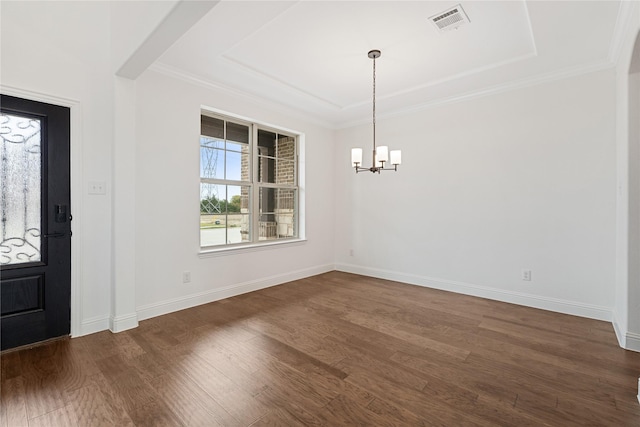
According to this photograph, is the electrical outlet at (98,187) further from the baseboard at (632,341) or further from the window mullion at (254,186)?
the baseboard at (632,341)

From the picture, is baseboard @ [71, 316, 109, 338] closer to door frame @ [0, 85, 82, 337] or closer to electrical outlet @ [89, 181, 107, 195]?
door frame @ [0, 85, 82, 337]

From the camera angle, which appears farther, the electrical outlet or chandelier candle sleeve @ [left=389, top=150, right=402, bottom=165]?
chandelier candle sleeve @ [left=389, top=150, right=402, bottom=165]

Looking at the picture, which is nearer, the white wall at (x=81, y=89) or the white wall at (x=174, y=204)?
the white wall at (x=81, y=89)

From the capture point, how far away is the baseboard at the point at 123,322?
9.12 ft

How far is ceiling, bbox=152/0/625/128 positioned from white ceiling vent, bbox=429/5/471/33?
40 mm

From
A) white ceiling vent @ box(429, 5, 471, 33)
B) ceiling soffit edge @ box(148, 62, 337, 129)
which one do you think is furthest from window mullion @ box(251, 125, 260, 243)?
white ceiling vent @ box(429, 5, 471, 33)

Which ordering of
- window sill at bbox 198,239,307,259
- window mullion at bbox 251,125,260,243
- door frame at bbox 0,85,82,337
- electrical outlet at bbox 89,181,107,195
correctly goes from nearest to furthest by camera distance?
door frame at bbox 0,85,82,337 → electrical outlet at bbox 89,181,107,195 → window sill at bbox 198,239,307,259 → window mullion at bbox 251,125,260,243

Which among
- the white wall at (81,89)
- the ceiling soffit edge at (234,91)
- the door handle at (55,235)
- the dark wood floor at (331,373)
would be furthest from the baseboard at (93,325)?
the ceiling soffit edge at (234,91)

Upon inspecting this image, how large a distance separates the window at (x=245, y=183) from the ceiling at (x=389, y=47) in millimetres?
643

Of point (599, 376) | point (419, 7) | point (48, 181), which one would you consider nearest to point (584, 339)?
point (599, 376)

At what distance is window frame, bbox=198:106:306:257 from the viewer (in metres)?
3.83

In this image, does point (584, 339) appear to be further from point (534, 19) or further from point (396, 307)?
point (534, 19)

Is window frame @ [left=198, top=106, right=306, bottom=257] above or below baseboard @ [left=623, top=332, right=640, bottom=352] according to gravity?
above

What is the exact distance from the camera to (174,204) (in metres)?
3.36
